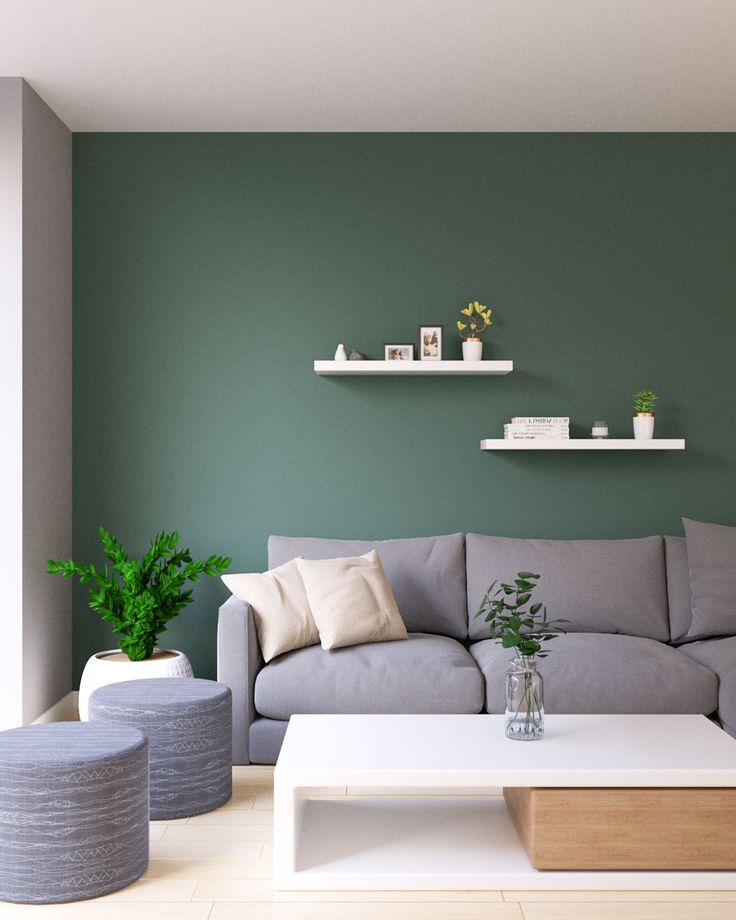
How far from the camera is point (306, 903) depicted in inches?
106

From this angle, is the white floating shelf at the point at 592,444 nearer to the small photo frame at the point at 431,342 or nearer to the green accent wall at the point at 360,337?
the green accent wall at the point at 360,337

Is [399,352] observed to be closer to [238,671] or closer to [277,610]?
[277,610]

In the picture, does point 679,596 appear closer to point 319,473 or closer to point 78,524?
point 319,473

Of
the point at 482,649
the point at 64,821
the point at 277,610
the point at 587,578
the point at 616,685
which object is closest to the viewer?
the point at 64,821

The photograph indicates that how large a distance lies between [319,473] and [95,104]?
200 cm

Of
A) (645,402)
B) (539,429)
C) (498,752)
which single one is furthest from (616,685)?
(645,402)

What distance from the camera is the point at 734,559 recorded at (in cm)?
443

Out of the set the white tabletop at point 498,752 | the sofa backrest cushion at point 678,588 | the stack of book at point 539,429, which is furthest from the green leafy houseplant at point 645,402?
the white tabletop at point 498,752

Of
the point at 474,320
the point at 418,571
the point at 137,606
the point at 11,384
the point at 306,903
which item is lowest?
the point at 306,903

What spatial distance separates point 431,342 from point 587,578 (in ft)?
4.43

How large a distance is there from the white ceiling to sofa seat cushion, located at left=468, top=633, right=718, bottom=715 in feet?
7.82

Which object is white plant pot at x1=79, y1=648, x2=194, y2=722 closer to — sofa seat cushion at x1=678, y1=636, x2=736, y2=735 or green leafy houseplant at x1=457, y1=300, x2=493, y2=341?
green leafy houseplant at x1=457, y1=300, x2=493, y2=341

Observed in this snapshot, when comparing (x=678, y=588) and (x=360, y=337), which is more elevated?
(x=360, y=337)

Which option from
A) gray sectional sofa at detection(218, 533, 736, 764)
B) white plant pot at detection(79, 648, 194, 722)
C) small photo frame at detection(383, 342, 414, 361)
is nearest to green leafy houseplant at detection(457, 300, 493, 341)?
small photo frame at detection(383, 342, 414, 361)
